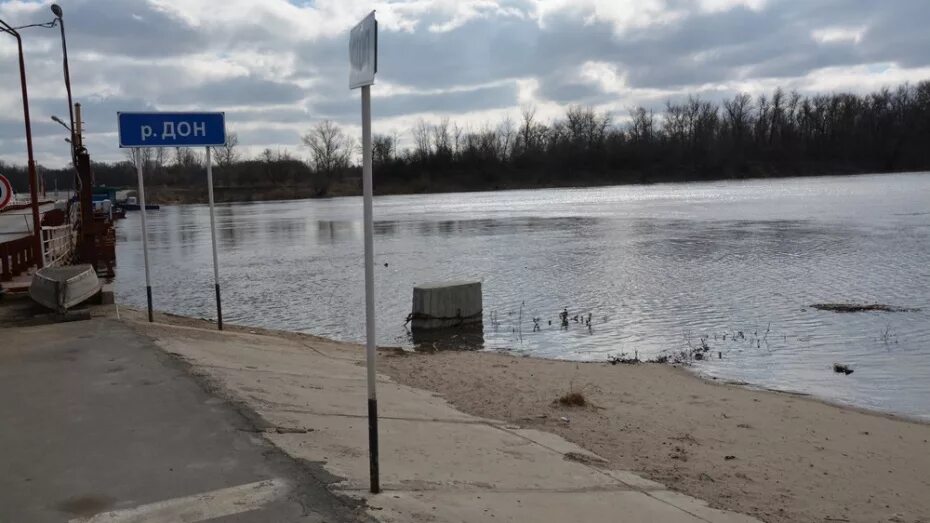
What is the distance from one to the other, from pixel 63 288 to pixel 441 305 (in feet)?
22.5

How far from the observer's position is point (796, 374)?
1100cm

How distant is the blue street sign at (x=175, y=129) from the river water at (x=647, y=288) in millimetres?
5315

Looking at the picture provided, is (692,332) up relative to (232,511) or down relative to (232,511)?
down

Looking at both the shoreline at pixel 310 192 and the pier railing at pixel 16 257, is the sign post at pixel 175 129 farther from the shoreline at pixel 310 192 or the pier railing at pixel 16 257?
the shoreline at pixel 310 192

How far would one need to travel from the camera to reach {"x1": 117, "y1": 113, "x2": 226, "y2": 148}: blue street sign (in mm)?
10000

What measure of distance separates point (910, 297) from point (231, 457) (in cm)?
1638

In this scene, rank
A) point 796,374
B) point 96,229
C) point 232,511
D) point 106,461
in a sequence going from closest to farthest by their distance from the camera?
point 232,511
point 106,461
point 796,374
point 96,229

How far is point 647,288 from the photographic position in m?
19.6

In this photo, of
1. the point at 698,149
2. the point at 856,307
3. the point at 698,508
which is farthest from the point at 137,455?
the point at 698,149

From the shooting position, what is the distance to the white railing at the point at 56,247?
1690cm

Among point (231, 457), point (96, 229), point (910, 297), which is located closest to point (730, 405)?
point (231, 457)

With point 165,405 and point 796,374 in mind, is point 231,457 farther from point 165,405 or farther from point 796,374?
point 796,374

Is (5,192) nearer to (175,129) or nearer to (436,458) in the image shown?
(175,129)

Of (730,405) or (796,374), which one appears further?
(796,374)
